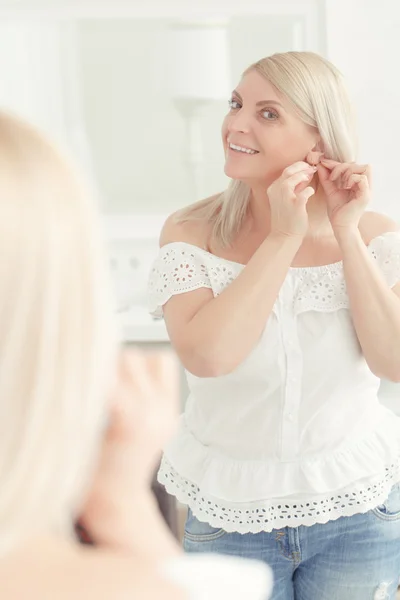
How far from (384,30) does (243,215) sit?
1.45 metres

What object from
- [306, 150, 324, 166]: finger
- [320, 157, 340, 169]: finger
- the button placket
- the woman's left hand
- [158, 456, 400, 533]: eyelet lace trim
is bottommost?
[158, 456, 400, 533]: eyelet lace trim

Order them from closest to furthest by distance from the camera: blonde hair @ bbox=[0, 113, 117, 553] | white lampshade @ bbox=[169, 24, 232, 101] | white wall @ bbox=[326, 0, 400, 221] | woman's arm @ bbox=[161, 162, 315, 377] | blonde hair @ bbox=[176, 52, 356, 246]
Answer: blonde hair @ bbox=[0, 113, 117, 553] < woman's arm @ bbox=[161, 162, 315, 377] < blonde hair @ bbox=[176, 52, 356, 246] < white wall @ bbox=[326, 0, 400, 221] < white lampshade @ bbox=[169, 24, 232, 101]

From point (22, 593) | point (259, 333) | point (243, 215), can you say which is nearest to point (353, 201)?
point (243, 215)

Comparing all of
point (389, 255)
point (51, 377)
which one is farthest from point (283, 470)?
point (51, 377)

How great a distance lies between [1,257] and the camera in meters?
0.59

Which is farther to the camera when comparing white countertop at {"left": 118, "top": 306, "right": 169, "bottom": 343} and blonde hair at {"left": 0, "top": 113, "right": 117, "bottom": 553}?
white countertop at {"left": 118, "top": 306, "right": 169, "bottom": 343}

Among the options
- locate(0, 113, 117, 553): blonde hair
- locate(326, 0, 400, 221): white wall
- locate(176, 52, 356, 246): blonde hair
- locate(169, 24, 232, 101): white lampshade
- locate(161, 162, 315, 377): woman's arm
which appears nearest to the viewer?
locate(0, 113, 117, 553): blonde hair

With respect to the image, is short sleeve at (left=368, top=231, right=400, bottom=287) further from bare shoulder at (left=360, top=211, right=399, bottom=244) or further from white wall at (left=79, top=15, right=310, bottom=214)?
white wall at (left=79, top=15, right=310, bottom=214)

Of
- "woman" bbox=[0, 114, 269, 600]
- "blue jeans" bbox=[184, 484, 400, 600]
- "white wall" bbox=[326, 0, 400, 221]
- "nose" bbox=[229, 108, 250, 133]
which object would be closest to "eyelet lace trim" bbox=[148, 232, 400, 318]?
"nose" bbox=[229, 108, 250, 133]

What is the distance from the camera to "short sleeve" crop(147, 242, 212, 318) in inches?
57.5

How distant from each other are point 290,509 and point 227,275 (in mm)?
408

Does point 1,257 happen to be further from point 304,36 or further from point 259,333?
point 304,36

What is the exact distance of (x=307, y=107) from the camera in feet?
4.90

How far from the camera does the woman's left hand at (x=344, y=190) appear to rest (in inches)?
59.3
